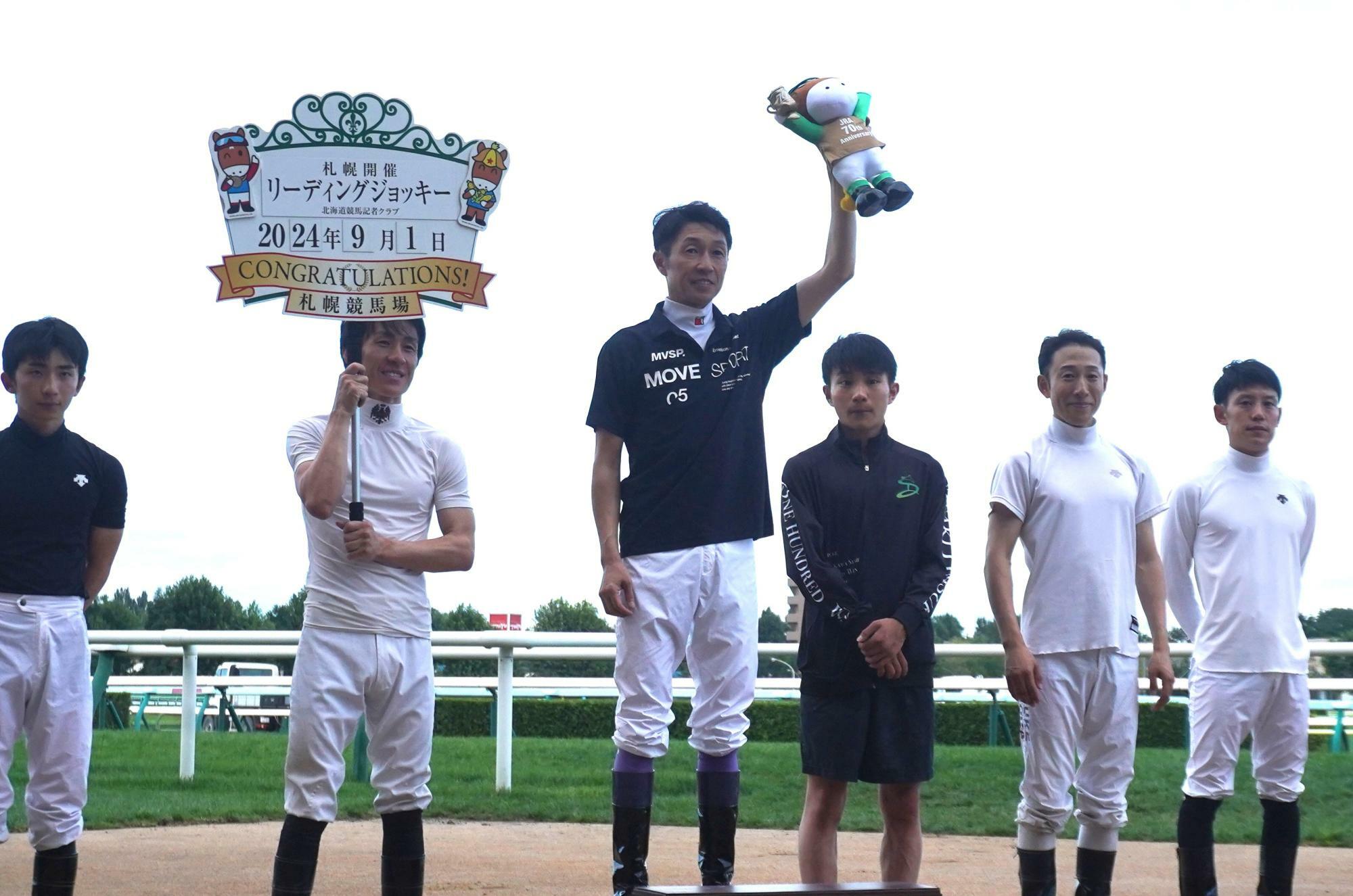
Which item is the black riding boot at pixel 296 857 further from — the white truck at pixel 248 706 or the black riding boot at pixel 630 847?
the white truck at pixel 248 706

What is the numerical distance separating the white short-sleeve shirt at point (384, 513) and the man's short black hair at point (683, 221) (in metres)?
0.97

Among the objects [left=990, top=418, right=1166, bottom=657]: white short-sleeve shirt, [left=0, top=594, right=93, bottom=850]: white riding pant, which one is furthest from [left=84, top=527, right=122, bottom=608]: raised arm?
[left=990, top=418, right=1166, bottom=657]: white short-sleeve shirt

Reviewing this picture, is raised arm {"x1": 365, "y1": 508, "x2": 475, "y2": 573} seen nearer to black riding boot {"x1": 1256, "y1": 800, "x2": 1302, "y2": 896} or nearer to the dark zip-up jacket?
the dark zip-up jacket

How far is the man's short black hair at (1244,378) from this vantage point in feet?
18.5

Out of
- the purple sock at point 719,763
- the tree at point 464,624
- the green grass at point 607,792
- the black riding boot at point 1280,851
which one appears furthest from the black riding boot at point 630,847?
the tree at point 464,624

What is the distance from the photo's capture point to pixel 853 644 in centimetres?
459

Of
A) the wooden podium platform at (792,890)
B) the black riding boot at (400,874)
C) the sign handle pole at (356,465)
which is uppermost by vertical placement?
the sign handle pole at (356,465)

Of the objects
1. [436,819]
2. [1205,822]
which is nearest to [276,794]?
[436,819]

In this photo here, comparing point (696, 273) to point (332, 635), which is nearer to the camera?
point (332, 635)

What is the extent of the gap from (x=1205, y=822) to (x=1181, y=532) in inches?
41.9

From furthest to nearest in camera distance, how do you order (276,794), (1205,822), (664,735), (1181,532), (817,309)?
(276,794) → (1181,532) → (1205,822) → (817,309) → (664,735)

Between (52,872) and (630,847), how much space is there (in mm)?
1778

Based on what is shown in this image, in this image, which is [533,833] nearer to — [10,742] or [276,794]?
[276,794]

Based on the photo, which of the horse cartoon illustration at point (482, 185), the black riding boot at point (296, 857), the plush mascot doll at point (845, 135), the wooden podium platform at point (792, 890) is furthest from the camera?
the horse cartoon illustration at point (482, 185)
